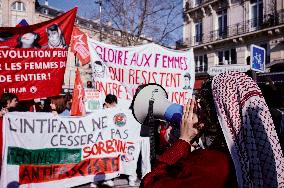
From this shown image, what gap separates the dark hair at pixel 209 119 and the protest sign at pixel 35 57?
4.16 metres

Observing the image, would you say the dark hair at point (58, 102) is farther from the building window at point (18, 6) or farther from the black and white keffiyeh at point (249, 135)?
the building window at point (18, 6)

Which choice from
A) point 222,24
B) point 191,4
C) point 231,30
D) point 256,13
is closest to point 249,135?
point 256,13

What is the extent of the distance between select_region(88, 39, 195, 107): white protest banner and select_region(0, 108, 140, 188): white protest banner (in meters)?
0.61

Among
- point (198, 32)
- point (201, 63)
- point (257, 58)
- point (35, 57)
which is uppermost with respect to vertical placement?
point (198, 32)

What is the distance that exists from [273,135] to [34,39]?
4.81 meters

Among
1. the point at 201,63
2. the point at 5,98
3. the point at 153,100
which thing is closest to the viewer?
the point at 153,100

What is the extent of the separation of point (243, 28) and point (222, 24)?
3.16 meters

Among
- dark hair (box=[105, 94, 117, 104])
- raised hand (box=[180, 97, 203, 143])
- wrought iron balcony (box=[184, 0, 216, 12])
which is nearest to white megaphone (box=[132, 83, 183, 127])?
raised hand (box=[180, 97, 203, 143])

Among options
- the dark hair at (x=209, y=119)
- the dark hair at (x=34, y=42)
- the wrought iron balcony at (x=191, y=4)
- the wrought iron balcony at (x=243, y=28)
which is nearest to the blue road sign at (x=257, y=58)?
the dark hair at (x=34, y=42)

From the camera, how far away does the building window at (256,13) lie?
24264 mm

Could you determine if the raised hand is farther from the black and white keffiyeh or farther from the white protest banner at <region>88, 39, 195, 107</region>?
the white protest banner at <region>88, 39, 195, 107</region>

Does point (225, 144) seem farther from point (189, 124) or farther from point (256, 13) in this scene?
point (256, 13)

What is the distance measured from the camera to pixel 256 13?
24781 mm

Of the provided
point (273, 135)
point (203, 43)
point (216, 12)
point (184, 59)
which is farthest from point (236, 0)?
point (273, 135)
